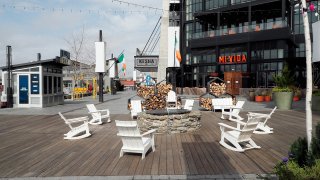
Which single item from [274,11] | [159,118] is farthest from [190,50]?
[159,118]

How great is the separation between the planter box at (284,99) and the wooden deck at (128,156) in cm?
680

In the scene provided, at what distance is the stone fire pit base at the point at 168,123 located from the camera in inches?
344

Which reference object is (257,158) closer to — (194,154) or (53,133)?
(194,154)

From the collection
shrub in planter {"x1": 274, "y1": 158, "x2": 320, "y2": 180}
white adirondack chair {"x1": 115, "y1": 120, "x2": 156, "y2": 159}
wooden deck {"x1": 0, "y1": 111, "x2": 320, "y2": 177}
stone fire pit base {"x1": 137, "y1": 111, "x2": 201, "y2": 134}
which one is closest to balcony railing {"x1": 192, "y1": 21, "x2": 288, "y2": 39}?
wooden deck {"x1": 0, "y1": 111, "x2": 320, "y2": 177}

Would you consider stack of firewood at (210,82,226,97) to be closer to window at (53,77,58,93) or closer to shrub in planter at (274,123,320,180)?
window at (53,77,58,93)

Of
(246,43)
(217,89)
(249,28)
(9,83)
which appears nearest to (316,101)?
(217,89)

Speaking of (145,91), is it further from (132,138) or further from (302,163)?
(302,163)

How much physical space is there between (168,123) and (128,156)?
271 centimetres

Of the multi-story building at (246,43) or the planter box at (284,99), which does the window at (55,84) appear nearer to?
the planter box at (284,99)

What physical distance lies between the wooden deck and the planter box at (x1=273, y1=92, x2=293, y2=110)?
22.3 feet

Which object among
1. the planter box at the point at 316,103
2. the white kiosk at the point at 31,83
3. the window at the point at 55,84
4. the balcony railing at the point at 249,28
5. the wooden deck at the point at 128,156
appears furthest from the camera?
the balcony railing at the point at 249,28

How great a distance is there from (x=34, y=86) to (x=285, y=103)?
15287 millimetres

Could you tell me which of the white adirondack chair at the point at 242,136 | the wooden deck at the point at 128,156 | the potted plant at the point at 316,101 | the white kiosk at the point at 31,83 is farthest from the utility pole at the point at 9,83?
the potted plant at the point at 316,101

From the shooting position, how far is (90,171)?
17.2 ft
